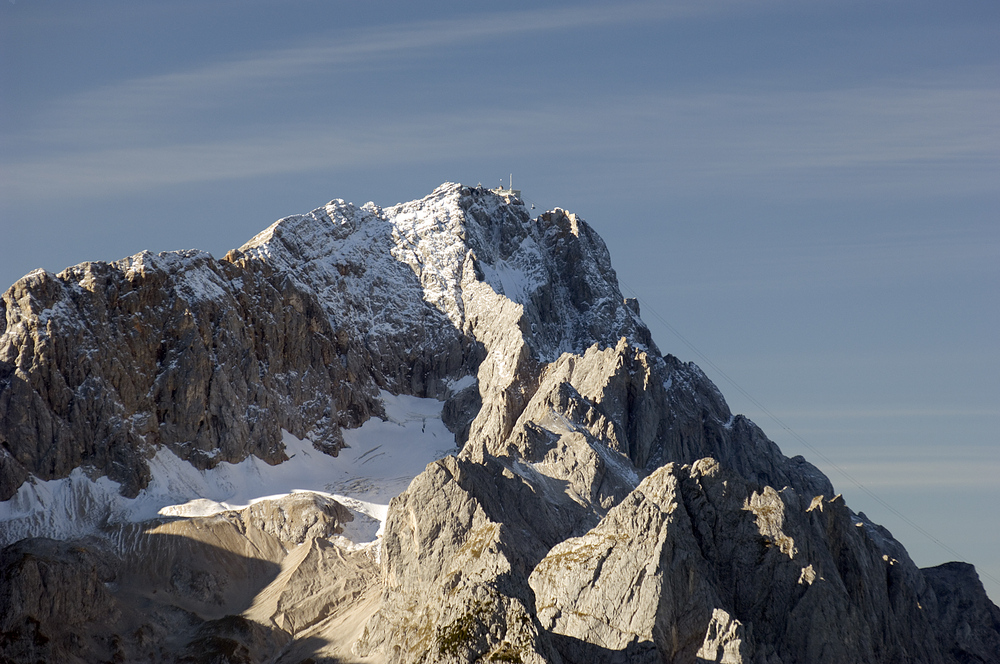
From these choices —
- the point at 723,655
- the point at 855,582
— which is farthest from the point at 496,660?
the point at 855,582

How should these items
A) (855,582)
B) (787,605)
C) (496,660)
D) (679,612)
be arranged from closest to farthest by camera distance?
(496,660) < (679,612) < (787,605) < (855,582)

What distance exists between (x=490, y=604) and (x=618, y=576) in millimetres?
27626

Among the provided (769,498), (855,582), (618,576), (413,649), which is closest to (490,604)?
(413,649)

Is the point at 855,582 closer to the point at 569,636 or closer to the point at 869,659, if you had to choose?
the point at 869,659

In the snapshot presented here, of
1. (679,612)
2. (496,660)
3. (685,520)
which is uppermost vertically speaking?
(685,520)

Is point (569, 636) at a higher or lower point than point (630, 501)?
lower

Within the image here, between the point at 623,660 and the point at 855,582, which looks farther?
the point at 855,582

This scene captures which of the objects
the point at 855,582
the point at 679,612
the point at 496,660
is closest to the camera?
the point at 496,660

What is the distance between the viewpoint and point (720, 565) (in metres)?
174

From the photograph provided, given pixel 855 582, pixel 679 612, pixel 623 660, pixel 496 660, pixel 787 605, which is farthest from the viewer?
pixel 855 582

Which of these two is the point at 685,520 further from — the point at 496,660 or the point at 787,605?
the point at 496,660

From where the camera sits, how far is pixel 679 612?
161000mm

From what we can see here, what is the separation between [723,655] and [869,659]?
95.5 feet

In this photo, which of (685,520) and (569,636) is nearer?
(569,636)
